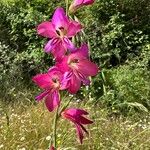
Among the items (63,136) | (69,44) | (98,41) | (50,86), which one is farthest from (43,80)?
(98,41)

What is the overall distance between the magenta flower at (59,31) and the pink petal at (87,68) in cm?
6

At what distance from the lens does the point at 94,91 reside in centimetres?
799

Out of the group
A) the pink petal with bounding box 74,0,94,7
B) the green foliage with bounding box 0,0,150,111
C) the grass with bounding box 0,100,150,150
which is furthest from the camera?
the green foliage with bounding box 0,0,150,111

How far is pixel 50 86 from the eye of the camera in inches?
74.1

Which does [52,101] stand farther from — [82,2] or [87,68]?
[82,2]

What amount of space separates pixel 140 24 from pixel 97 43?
30.5 inches

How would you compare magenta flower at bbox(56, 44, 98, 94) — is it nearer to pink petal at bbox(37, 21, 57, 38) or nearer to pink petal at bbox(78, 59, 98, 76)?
pink petal at bbox(78, 59, 98, 76)

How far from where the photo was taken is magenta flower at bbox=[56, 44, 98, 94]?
5.95 feet

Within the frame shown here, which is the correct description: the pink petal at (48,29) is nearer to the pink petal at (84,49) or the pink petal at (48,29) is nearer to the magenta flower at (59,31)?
the magenta flower at (59,31)

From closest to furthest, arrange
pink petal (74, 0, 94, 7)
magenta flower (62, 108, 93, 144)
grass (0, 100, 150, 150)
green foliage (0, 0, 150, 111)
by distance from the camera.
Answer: pink petal (74, 0, 94, 7) < magenta flower (62, 108, 93, 144) < grass (0, 100, 150, 150) < green foliage (0, 0, 150, 111)

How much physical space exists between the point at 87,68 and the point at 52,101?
0.14 meters

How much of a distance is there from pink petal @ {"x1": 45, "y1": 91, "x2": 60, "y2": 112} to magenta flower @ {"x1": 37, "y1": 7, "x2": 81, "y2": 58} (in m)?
0.13

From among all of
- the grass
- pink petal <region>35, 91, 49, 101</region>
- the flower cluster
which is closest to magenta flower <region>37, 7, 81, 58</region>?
the flower cluster

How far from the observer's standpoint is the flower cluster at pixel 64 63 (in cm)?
181
